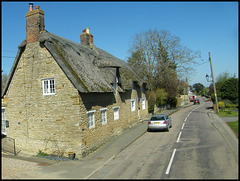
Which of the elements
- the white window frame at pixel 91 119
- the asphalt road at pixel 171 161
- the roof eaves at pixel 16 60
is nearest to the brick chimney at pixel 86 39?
the roof eaves at pixel 16 60

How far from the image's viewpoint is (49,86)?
1438 cm

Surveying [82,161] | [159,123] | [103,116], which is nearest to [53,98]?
[103,116]

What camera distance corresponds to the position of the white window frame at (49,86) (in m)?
14.3

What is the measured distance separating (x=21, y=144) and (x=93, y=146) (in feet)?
19.1

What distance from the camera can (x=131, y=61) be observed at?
35.8 meters

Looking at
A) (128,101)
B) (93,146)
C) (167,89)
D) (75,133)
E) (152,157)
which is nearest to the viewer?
(152,157)

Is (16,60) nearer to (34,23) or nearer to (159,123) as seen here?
(34,23)

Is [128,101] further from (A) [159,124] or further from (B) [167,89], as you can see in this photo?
(B) [167,89]

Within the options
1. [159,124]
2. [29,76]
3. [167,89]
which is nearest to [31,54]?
[29,76]

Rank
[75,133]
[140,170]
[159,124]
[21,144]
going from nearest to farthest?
[140,170]
[75,133]
[21,144]
[159,124]

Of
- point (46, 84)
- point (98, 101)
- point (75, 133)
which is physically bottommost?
point (75, 133)

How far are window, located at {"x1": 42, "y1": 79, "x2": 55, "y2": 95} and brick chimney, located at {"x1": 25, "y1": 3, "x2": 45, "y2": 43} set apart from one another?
10.6 feet

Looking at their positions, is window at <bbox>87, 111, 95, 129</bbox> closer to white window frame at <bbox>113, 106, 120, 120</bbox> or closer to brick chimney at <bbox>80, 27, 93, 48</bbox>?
white window frame at <bbox>113, 106, 120, 120</bbox>

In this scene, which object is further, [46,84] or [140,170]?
[46,84]
